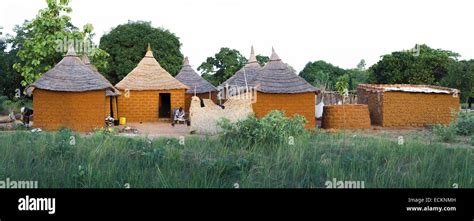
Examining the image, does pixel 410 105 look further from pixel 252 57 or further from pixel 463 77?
pixel 463 77

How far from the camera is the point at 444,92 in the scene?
1867 cm

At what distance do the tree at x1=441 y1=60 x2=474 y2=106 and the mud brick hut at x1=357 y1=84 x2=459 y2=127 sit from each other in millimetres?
11139

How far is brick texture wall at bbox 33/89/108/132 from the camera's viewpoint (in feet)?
52.8

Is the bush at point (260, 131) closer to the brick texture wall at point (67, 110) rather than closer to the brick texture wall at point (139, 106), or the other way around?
the brick texture wall at point (67, 110)

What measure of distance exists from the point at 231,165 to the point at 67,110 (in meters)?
11.3

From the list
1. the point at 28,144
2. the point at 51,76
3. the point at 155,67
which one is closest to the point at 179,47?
the point at 155,67

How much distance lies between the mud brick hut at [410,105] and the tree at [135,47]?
1833 cm

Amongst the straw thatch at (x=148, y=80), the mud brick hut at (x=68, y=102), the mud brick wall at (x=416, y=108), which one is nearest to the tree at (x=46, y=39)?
the straw thatch at (x=148, y=80)

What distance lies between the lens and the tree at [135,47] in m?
32.6

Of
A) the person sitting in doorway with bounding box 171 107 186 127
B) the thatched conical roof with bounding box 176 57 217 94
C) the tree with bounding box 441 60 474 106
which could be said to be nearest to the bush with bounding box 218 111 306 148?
the person sitting in doorway with bounding box 171 107 186 127

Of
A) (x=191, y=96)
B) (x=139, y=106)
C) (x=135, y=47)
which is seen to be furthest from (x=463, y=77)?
(x=135, y=47)

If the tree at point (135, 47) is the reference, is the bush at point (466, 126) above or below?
below
